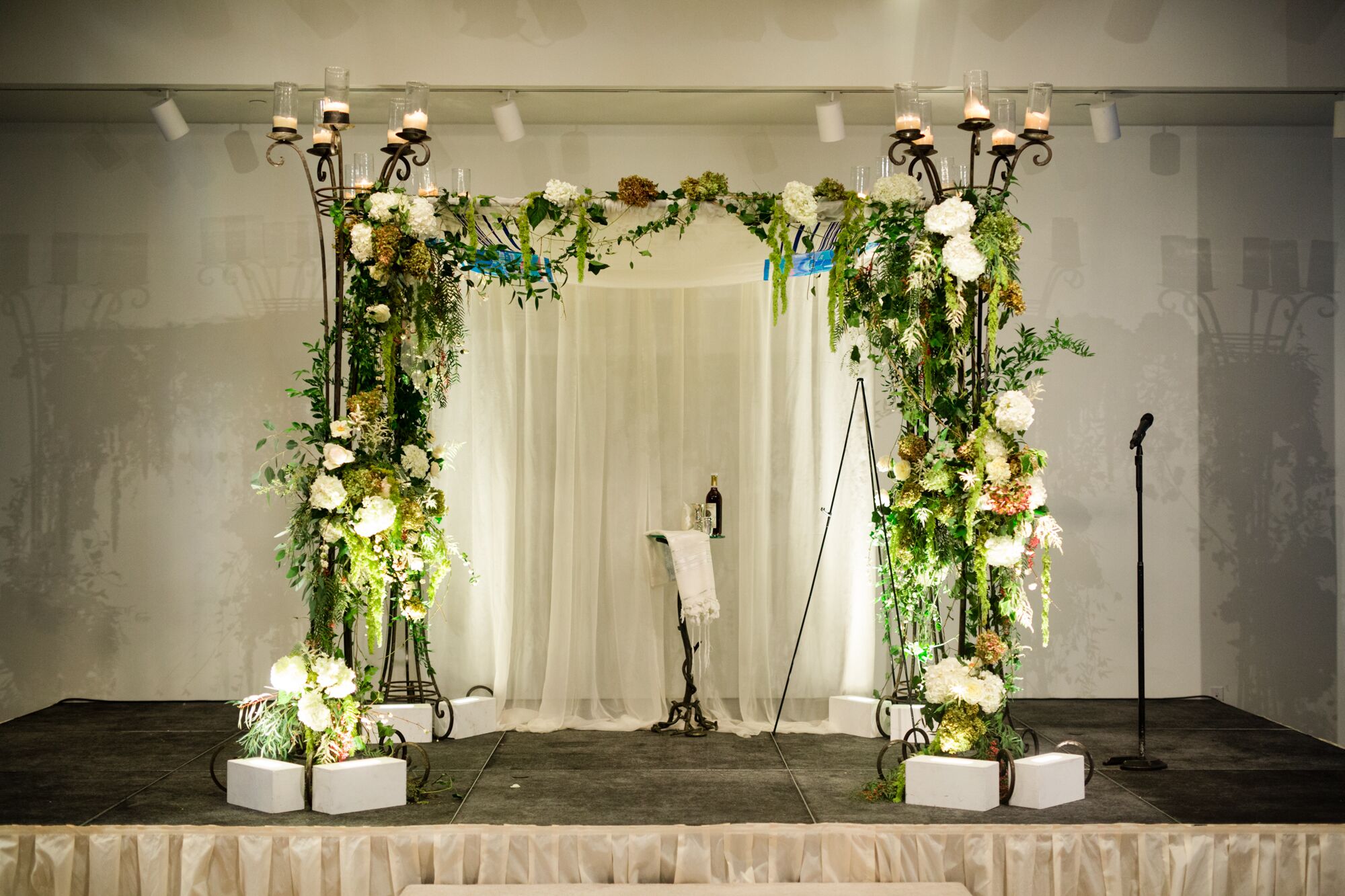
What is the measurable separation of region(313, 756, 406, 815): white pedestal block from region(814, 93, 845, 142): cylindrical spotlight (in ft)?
12.6

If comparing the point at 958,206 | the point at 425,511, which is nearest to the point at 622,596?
the point at 425,511

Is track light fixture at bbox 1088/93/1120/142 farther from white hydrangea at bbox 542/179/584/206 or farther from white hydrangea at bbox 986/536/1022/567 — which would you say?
white hydrangea at bbox 542/179/584/206

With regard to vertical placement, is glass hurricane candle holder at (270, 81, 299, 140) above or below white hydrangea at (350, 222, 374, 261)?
above

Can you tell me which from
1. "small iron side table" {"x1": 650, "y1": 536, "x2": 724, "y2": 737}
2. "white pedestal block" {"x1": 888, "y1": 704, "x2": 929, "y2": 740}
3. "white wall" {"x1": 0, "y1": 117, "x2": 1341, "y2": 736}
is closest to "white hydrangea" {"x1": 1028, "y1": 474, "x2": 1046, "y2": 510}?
"white pedestal block" {"x1": 888, "y1": 704, "x2": 929, "y2": 740}

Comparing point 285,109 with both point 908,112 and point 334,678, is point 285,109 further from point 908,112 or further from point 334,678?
point 908,112

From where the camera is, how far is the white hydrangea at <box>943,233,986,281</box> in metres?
4.11

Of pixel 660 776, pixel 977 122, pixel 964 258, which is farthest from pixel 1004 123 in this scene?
pixel 660 776

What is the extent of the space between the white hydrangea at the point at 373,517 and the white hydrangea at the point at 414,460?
44 cm

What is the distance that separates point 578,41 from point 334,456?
2.73 m

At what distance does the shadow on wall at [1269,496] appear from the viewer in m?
6.54

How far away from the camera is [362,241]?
428 cm

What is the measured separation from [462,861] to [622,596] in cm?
228

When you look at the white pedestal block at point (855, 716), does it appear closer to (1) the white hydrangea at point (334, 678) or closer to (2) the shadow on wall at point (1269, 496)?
(2) the shadow on wall at point (1269, 496)

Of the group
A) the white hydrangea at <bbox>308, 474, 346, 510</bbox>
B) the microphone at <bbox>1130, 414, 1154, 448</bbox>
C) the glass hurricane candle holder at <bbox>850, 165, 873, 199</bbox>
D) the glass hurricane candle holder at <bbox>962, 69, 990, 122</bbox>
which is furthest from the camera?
the microphone at <bbox>1130, 414, 1154, 448</bbox>
